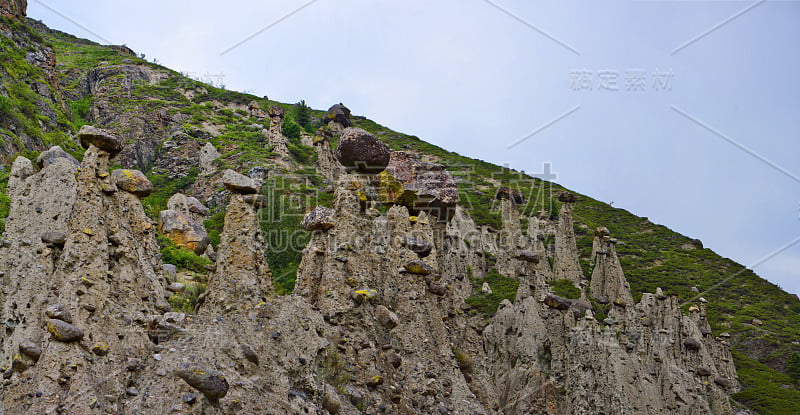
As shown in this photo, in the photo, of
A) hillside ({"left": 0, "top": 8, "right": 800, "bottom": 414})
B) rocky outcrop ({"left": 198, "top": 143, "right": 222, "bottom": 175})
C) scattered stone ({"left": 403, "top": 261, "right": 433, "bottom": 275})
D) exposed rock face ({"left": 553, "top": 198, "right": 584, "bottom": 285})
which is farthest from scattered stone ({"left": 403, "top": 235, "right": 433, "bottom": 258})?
rocky outcrop ({"left": 198, "top": 143, "right": 222, "bottom": 175})

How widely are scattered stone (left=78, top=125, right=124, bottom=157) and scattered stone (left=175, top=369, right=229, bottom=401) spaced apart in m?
5.39

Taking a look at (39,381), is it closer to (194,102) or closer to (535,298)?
(535,298)

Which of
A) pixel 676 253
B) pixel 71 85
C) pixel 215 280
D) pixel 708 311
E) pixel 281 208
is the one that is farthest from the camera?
→ pixel 71 85

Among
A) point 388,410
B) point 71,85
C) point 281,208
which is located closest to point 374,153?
point 388,410

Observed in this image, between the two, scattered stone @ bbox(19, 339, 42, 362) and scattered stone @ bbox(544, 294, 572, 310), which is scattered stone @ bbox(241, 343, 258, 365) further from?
scattered stone @ bbox(544, 294, 572, 310)

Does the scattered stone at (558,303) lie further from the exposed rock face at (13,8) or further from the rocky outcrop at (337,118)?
the rocky outcrop at (337,118)

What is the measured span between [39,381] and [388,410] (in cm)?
515

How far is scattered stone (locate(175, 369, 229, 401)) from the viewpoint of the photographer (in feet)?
22.3

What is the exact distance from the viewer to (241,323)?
8.61 metres

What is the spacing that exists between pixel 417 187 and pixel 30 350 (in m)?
10.7

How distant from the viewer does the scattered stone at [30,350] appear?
25.4 feet

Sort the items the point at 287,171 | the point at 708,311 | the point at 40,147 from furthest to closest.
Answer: the point at 287,171 → the point at 708,311 → the point at 40,147

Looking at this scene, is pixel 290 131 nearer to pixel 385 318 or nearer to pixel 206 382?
pixel 385 318

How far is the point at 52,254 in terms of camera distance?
9594 mm
